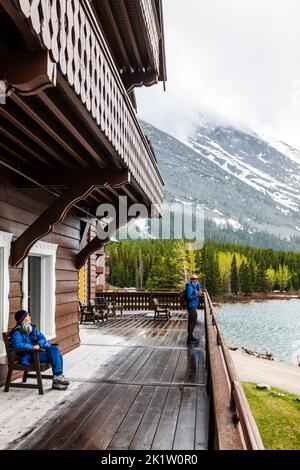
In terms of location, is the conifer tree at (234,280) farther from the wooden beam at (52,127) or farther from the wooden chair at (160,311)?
the wooden beam at (52,127)

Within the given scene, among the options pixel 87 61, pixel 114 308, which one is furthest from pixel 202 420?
pixel 114 308

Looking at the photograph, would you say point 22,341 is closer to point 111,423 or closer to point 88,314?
point 111,423

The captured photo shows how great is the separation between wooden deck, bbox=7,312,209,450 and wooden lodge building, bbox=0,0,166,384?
144 centimetres

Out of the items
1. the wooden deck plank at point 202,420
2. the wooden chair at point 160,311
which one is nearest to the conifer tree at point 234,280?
the wooden chair at point 160,311

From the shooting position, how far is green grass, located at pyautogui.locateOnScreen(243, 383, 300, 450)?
34.1ft

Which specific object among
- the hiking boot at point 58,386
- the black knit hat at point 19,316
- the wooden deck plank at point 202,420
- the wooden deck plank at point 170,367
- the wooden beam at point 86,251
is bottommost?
the wooden deck plank at point 170,367

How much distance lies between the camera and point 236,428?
101 inches

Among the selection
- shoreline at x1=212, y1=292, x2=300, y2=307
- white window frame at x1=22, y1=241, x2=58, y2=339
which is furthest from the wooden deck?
shoreline at x1=212, y1=292, x2=300, y2=307

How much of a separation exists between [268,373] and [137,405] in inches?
550

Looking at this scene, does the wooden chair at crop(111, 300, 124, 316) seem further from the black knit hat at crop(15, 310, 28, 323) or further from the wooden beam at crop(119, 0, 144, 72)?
the black knit hat at crop(15, 310, 28, 323)

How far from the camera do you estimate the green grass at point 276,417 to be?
10406 millimetres

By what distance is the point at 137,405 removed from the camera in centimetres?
544

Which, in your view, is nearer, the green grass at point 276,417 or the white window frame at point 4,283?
the white window frame at point 4,283
